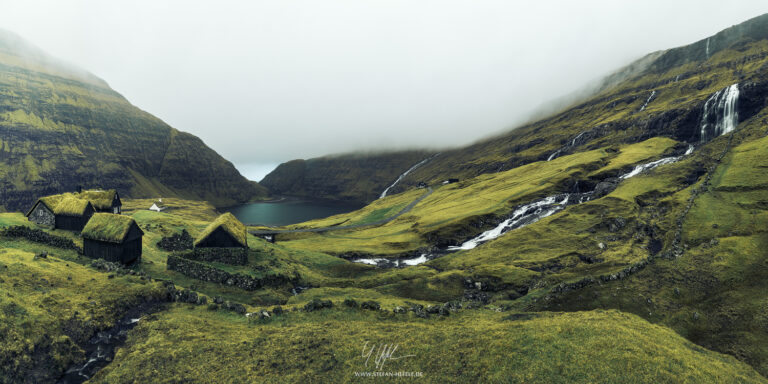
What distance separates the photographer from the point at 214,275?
40094 mm

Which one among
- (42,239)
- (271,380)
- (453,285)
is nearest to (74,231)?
(42,239)

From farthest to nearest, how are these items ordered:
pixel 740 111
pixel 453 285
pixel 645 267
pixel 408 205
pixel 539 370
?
pixel 408 205 → pixel 740 111 → pixel 453 285 → pixel 645 267 → pixel 539 370

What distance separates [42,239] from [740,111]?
213 m

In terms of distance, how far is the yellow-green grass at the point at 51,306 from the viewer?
1789 centimetres

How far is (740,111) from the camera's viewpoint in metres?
125

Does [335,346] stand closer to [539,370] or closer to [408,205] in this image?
[539,370]

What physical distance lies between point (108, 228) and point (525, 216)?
101688mm

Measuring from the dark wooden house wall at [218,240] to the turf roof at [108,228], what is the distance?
A: 9.10 meters

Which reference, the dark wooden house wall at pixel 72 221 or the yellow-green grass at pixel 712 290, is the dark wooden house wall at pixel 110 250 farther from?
the yellow-green grass at pixel 712 290

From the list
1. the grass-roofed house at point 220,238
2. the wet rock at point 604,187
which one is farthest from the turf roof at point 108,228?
the wet rock at point 604,187

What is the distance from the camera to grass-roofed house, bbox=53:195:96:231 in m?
47.3
